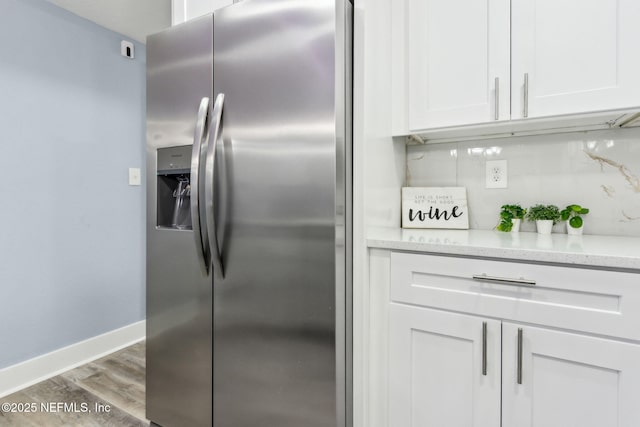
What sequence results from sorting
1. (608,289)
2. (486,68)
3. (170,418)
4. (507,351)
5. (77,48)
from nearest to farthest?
(608,289) → (507,351) → (486,68) → (170,418) → (77,48)

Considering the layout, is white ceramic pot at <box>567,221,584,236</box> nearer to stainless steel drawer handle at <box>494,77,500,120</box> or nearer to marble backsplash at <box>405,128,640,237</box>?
marble backsplash at <box>405,128,640,237</box>

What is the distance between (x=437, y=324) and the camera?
43.5 inches

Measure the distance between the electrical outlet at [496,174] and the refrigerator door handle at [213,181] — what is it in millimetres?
1243

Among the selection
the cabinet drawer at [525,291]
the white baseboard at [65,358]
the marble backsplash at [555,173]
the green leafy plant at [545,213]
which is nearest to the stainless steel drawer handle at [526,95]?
the marble backsplash at [555,173]

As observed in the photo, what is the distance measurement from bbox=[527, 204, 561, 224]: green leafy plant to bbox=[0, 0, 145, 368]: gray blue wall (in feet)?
8.62

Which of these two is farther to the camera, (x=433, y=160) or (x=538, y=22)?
(x=433, y=160)

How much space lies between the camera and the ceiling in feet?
6.72

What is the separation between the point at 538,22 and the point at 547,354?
1151 mm

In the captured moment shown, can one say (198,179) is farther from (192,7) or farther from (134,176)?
(134,176)

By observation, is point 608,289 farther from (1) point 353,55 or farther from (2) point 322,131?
(1) point 353,55

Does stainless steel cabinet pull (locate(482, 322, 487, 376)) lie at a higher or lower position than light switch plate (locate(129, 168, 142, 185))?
lower

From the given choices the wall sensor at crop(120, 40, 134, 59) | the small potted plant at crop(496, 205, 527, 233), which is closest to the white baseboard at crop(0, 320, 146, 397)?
the wall sensor at crop(120, 40, 134, 59)

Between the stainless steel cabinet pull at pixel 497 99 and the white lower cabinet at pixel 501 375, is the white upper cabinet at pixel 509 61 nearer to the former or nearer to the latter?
the stainless steel cabinet pull at pixel 497 99

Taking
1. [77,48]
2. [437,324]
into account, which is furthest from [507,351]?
[77,48]
